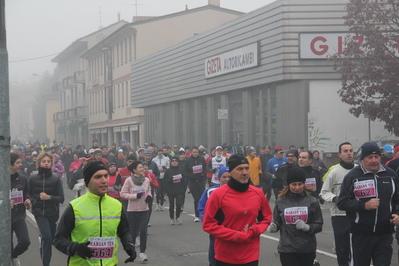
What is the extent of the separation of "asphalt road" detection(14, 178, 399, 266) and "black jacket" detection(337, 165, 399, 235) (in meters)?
2.87

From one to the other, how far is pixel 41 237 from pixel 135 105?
Result: 38.6 metres

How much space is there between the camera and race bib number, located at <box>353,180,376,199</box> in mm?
6656

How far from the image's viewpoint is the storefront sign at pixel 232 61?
28.6 metres

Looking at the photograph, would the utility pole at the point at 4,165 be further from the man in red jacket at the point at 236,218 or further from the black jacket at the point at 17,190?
the black jacket at the point at 17,190

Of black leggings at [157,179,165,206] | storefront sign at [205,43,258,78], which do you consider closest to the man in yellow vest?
black leggings at [157,179,165,206]

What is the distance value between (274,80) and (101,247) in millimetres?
21915

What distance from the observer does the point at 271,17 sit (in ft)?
88.0

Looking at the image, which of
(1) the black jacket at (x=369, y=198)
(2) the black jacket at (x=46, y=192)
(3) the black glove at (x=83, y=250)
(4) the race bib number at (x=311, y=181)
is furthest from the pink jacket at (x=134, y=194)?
(3) the black glove at (x=83, y=250)

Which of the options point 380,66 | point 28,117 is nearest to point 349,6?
point 380,66

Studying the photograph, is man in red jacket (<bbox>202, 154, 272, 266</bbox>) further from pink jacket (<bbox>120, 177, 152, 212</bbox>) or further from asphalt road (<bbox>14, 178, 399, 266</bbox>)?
pink jacket (<bbox>120, 177, 152, 212</bbox>)

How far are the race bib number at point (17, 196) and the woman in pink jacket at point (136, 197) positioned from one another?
2.27m

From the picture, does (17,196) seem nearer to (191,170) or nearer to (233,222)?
(233,222)

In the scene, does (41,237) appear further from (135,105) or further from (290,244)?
(135,105)

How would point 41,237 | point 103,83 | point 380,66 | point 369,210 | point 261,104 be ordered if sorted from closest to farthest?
point 369,210
point 41,237
point 380,66
point 261,104
point 103,83
